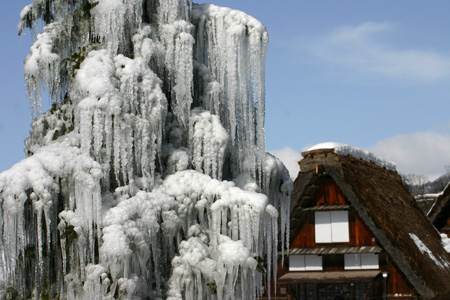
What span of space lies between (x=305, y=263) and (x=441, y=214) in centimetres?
835

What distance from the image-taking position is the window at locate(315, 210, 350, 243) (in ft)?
63.9

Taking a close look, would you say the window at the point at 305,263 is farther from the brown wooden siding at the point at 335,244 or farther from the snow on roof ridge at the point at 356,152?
the snow on roof ridge at the point at 356,152

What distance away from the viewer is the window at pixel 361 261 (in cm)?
1916

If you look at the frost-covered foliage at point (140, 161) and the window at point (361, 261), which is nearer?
the frost-covered foliage at point (140, 161)

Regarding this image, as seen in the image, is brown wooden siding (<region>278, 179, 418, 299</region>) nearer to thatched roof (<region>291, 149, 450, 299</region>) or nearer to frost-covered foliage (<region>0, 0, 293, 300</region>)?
thatched roof (<region>291, 149, 450, 299</region>)

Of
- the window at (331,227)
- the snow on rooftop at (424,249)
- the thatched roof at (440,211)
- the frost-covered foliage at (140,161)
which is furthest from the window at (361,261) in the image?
the frost-covered foliage at (140,161)

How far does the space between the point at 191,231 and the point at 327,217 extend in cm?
1102

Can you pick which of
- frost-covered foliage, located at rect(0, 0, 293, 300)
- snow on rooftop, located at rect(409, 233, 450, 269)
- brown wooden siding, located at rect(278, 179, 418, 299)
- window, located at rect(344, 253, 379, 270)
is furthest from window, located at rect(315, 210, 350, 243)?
frost-covered foliage, located at rect(0, 0, 293, 300)

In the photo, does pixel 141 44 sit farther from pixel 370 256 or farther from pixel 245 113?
pixel 370 256

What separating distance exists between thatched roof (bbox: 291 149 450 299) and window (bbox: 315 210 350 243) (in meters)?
0.56

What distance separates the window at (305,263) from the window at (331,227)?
64cm

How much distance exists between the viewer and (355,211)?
63.6ft

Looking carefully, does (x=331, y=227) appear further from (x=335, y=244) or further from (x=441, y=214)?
(x=441, y=214)

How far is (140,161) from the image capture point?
9.35 metres
